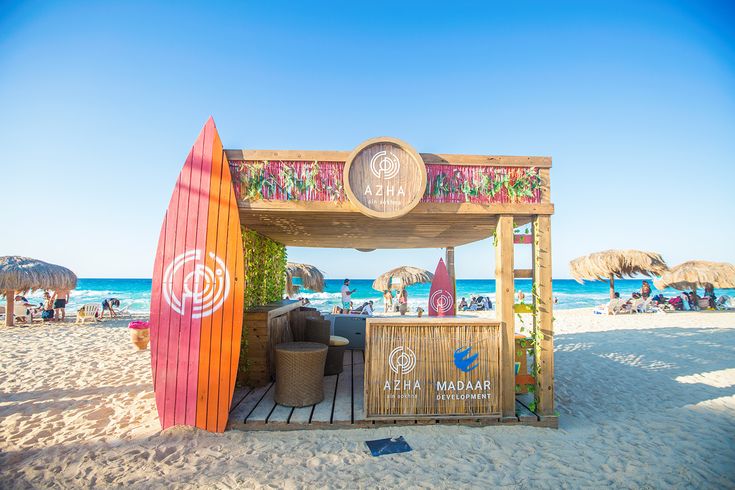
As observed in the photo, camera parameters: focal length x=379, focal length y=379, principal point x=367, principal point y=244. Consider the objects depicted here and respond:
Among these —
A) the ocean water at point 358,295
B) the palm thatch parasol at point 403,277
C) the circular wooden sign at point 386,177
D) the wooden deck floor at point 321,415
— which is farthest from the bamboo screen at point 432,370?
the ocean water at point 358,295

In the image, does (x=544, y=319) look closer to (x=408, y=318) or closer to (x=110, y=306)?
(x=408, y=318)

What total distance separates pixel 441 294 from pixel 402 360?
4022mm

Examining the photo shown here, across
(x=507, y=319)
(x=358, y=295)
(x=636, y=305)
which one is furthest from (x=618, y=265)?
(x=358, y=295)

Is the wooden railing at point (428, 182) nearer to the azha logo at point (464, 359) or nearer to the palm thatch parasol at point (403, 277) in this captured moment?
the azha logo at point (464, 359)

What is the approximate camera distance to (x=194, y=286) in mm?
4129

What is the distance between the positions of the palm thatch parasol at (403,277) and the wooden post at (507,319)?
39.0 ft

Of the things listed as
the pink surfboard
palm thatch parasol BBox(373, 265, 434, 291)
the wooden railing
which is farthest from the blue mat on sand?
palm thatch parasol BBox(373, 265, 434, 291)

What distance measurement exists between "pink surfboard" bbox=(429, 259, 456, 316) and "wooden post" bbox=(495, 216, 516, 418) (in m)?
3.64

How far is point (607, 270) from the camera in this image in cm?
1717

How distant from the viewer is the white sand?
126 inches

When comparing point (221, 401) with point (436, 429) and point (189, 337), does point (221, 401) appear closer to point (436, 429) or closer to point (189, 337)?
point (189, 337)

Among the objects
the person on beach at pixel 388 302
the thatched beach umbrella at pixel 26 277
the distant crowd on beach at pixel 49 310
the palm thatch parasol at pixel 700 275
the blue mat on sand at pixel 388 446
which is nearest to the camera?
the blue mat on sand at pixel 388 446

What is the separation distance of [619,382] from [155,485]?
666 cm

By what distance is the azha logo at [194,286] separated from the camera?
161 inches
